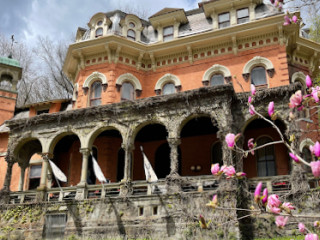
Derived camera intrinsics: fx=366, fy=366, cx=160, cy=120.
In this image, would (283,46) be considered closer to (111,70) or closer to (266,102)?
(266,102)

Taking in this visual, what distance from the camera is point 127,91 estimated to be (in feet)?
68.8

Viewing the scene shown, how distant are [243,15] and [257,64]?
Answer: 3.23 meters

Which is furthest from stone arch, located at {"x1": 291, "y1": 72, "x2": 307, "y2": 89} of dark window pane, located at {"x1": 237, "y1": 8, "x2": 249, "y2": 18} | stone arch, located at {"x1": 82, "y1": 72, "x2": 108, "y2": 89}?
stone arch, located at {"x1": 82, "y1": 72, "x2": 108, "y2": 89}

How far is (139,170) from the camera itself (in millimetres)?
20219

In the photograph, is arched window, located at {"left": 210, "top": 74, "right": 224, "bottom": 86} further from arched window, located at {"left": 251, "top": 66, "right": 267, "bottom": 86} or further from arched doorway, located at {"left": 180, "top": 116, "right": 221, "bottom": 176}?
arched doorway, located at {"left": 180, "top": 116, "right": 221, "bottom": 176}

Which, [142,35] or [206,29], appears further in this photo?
[142,35]

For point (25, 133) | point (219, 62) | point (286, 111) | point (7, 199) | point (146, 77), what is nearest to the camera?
point (286, 111)

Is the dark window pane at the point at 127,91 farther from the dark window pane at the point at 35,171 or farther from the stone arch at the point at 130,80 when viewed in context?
the dark window pane at the point at 35,171

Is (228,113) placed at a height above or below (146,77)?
below

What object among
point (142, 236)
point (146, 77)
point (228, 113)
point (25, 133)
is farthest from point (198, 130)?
point (25, 133)

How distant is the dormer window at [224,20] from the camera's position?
20734 mm

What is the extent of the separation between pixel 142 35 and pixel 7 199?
12.2m

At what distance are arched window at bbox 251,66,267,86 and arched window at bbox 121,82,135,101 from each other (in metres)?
6.72

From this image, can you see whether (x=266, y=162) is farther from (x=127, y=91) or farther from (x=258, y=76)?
(x=127, y=91)
